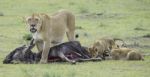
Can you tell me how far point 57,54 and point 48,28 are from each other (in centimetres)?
69

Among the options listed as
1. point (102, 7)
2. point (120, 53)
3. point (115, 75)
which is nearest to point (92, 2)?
point (102, 7)

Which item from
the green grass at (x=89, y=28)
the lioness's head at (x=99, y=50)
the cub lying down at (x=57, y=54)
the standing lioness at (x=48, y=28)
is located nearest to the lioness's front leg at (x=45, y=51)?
the standing lioness at (x=48, y=28)

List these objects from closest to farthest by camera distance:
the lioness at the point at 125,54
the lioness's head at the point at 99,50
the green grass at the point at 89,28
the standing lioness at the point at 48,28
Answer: the green grass at the point at 89,28 < the standing lioness at the point at 48,28 < the lioness at the point at 125,54 < the lioness's head at the point at 99,50

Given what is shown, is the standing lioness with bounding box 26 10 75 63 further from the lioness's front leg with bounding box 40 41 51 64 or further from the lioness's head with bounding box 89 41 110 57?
the lioness's head with bounding box 89 41 110 57

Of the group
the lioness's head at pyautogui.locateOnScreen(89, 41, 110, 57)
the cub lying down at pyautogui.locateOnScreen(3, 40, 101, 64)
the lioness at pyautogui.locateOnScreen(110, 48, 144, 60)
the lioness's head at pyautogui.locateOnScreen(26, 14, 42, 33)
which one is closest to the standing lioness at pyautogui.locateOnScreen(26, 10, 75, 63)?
the lioness's head at pyautogui.locateOnScreen(26, 14, 42, 33)

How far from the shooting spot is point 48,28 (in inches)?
684

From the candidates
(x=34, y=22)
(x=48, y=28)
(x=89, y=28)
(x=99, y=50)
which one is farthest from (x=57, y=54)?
(x=89, y=28)

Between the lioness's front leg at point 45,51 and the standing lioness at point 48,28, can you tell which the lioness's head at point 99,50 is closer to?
the standing lioness at point 48,28

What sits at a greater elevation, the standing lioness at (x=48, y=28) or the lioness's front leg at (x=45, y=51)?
the standing lioness at (x=48, y=28)

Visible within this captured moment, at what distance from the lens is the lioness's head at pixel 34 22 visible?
1667 centimetres

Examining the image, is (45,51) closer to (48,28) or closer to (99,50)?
(48,28)

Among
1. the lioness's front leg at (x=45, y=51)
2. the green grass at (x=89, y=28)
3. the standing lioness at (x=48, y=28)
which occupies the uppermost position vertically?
the standing lioness at (x=48, y=28)

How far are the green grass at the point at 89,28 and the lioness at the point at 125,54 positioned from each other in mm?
272

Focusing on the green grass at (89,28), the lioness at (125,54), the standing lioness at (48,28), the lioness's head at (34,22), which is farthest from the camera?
the lioness at (125,54)
